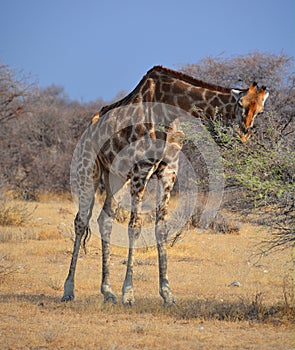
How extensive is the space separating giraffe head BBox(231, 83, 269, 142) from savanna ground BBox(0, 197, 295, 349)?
93cm

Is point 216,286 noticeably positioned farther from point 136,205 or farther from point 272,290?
point 136,205

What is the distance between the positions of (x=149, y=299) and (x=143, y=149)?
5.41 ft

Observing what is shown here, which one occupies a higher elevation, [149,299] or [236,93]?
[236,93]

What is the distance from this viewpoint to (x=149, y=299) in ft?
20.7

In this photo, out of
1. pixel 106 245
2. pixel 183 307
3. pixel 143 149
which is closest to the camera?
pixel 183 307

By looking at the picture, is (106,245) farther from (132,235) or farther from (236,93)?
(236,93)

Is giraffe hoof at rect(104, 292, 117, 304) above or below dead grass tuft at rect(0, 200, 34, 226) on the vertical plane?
below

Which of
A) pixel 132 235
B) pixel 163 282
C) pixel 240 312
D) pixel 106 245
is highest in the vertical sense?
pixel 132 235

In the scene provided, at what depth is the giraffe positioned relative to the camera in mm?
6014

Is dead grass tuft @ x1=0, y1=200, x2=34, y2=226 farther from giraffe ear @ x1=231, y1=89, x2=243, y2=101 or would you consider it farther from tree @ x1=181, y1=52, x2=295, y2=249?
giraffe ear @ x1=231, y1=89, x2=243, y2=101

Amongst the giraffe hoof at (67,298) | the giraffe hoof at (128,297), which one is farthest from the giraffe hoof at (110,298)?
the giraffe hoof at (67,298)

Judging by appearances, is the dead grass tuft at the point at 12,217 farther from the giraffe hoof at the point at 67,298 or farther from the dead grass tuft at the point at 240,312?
the dead grass tuft at the point at 240,312

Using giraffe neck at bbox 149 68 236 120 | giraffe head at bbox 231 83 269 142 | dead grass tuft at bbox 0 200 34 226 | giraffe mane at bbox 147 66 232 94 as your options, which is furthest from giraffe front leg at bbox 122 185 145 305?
dead grass tuft at bbox 0 200 34 226

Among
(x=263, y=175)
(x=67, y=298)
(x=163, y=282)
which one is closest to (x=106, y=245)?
(x=67, y=298)
